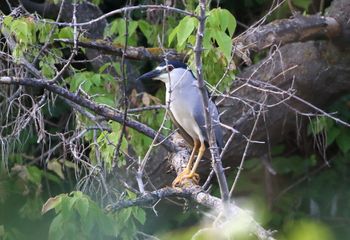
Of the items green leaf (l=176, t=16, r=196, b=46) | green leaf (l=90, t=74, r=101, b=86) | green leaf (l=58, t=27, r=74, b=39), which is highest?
green leaf (l=176, t=16, r=196, b=46)

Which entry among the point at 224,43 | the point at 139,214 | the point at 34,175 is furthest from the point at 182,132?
the point at 34,175

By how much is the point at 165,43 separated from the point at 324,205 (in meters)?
1.50

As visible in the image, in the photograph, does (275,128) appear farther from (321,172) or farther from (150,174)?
(321,172)

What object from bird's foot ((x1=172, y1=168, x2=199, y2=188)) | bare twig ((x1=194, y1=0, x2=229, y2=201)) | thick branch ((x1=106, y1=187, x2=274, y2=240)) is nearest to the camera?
bare twig ((x1=194, y1=0, x2=229, y2=201))

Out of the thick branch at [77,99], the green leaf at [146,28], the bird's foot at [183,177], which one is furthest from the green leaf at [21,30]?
the green leaf at [146,28]

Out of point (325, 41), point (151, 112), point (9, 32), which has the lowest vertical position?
point (151, 112)

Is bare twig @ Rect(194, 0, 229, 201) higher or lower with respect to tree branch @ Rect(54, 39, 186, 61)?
higher

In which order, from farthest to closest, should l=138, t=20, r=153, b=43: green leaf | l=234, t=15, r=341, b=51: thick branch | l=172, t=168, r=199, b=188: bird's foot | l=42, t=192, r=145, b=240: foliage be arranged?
1. l=138, t=20, r=153, b=43: green leaf
2. l=234, t=15, r=341, b=51: thick branch
3. l=172, t=168, r=199, b=188: bird's foot
4. l=42, t=192, r=145, b=240: foliage

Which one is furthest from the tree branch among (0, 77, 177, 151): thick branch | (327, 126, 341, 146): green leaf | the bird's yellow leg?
(327, 126, 341, 146): green leaf

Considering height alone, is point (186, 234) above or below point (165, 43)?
above

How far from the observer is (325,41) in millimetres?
4066

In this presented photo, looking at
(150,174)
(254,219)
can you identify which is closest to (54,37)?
(150,174)

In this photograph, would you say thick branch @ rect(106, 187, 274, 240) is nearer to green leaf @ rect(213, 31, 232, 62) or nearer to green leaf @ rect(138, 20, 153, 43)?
green leaf @ rect(213, 31, 232, 62)

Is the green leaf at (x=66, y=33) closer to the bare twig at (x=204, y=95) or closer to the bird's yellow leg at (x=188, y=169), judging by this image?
the bird's yellow leg at (x=188, y=169)
